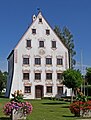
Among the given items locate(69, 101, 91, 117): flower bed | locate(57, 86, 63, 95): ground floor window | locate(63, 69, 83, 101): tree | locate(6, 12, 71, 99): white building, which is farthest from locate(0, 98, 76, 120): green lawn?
locate(57, 86, 63, 95): ground floor window

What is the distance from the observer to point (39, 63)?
64.6 metres

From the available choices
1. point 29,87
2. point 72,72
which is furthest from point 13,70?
point 72,72

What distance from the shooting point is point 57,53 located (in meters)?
65.6

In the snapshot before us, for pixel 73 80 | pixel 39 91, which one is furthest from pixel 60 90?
pixel 73 80

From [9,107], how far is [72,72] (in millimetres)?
25195

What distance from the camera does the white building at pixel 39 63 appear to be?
6341 cm

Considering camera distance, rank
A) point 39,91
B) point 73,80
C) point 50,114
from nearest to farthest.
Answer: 1. point 50,114
2. point 73,80
3. point 39,91

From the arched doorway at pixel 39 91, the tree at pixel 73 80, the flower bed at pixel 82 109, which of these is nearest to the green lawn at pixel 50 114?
the flower bed at pixel 82 109

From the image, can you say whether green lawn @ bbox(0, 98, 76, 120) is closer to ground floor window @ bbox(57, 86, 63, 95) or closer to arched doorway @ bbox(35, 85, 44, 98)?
arched doorway @ bbox(35, 85, 44, 98)

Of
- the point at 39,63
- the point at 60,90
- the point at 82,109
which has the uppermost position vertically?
the point at 39,63

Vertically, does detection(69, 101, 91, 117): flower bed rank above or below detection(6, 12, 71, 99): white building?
below

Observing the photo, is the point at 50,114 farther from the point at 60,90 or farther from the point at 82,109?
the point at 60,90

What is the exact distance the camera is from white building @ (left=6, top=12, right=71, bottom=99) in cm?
6341

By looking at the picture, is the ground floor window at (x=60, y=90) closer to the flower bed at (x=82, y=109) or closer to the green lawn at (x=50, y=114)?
the green lawn at (x=50, y=114)
